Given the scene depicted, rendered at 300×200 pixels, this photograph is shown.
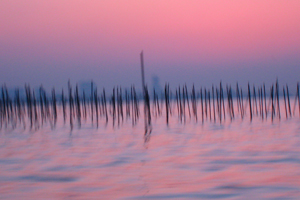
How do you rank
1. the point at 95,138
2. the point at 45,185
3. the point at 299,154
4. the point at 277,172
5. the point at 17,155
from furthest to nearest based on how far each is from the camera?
the point at 95,138, the point at 17,155, the point at 299,154, the point at 277,172, the point at 45,185

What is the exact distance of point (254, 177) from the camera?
4285mm

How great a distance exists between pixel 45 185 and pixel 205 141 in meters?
3.96

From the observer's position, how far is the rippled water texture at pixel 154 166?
3.84 meters

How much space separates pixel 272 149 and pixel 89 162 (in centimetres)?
300

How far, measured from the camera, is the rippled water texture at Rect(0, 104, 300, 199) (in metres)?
3.84

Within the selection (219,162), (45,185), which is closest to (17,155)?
(45,185)

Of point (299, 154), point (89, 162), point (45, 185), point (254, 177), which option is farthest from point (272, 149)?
point (45, 185)

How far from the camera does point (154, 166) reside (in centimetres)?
514

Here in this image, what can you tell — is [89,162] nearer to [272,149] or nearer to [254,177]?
[254,177]

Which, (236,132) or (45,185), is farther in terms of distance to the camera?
(236,132)

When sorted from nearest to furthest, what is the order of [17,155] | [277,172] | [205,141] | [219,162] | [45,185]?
[45,185], [277,172], [219,162], [17,155], [205,141]

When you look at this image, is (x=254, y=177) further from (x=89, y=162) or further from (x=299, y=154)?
(x=89, y=162)

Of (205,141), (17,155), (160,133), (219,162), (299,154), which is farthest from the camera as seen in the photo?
(160,133)

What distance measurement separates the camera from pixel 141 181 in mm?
4316
